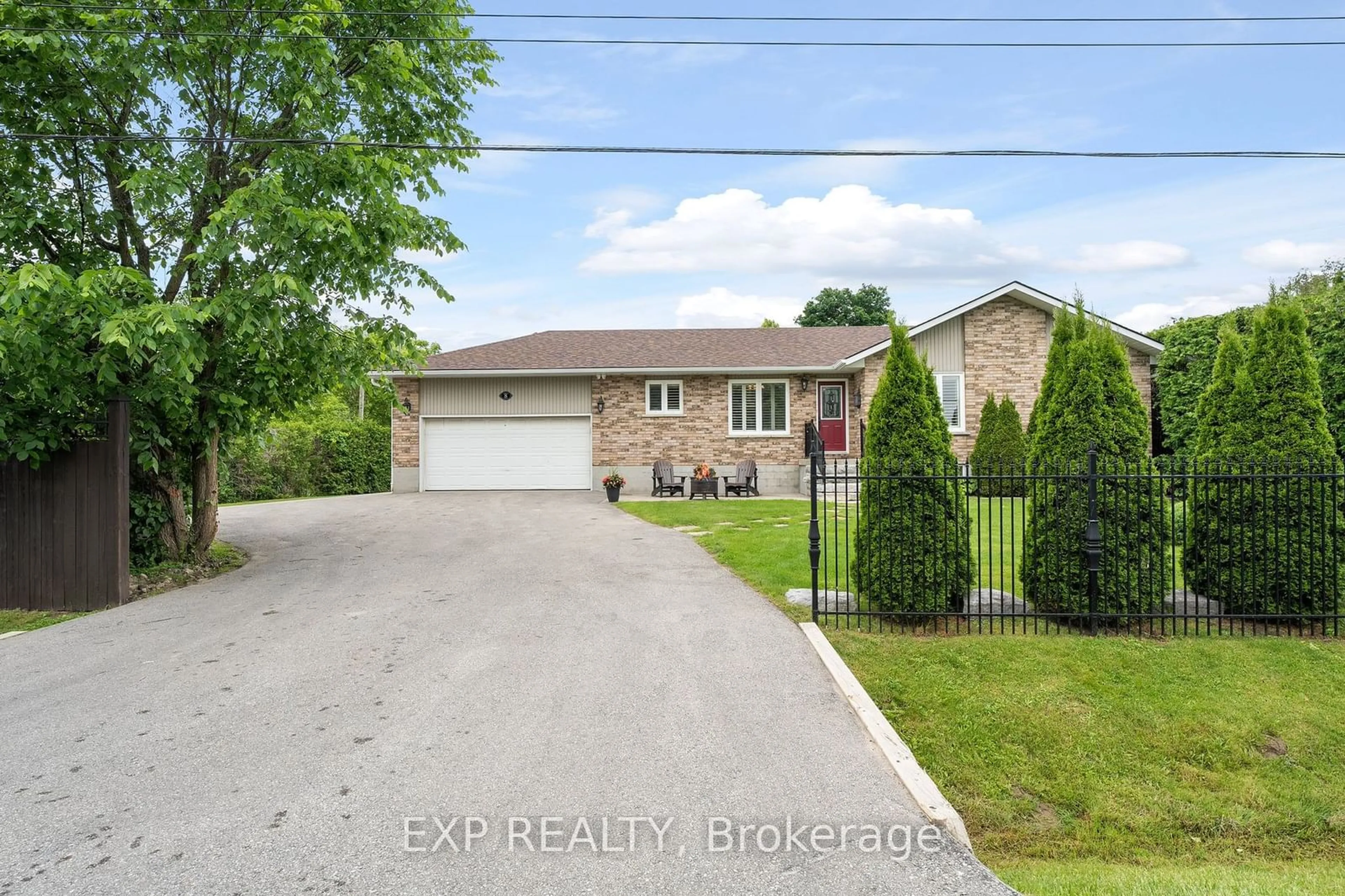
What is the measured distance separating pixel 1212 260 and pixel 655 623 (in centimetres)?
1415

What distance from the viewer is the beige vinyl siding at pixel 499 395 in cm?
2089

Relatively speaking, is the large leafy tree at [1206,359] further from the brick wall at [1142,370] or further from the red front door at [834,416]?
the red front door at [834,416]

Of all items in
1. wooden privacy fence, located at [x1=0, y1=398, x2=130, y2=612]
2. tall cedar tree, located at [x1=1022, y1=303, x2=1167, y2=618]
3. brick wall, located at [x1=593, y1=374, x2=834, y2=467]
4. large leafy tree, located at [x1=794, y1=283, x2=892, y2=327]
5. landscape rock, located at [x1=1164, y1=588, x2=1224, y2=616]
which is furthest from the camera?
large leafy tree, located at [x1=794, y1=283, x2=892, y2=327]

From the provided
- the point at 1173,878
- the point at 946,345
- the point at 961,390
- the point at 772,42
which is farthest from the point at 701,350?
the point at 1173,878

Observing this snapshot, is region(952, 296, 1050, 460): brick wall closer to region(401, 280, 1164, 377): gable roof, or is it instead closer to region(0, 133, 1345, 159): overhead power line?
region(401, 280, 1164, 377): gable roof

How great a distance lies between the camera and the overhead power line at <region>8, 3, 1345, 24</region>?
8109 mm

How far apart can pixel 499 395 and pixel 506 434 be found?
111 centimetres

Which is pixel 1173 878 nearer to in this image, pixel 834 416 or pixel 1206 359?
pixel 1206 359

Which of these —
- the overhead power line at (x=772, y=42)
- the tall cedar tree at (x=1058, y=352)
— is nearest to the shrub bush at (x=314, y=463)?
the overhead power line at (x=772, y=42)

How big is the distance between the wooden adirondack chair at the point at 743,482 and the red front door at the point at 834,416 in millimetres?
→ 2301

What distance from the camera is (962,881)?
309 centimetres

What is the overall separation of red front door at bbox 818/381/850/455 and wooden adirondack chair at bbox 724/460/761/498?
230 cm

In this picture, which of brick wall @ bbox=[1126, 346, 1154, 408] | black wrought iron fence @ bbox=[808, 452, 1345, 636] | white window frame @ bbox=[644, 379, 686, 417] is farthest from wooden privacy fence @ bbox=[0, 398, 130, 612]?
brick wall @ bbox=[1126, 346, 1154, 408]

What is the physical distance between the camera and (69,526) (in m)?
8.01
